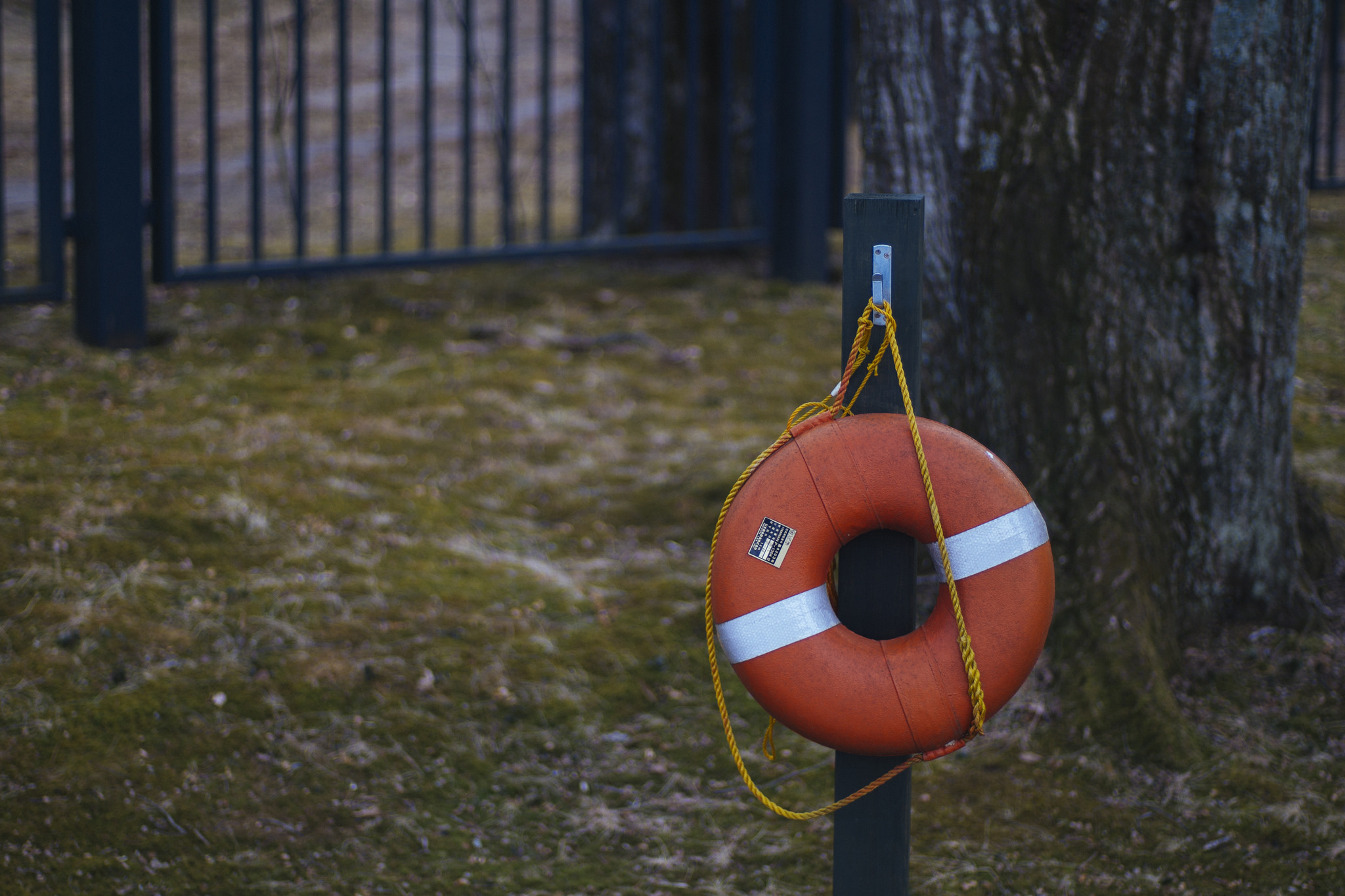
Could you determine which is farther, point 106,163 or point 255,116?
point 255,116

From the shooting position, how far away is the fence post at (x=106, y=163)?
4484mm

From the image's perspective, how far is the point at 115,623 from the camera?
9.78 feet

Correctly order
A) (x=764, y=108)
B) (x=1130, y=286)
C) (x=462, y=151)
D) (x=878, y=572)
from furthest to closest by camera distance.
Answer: (x=462, y=151) < (x=764, y=108) < (x=1130, y=286) < (x=878, y=572)

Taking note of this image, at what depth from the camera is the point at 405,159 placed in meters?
12.2

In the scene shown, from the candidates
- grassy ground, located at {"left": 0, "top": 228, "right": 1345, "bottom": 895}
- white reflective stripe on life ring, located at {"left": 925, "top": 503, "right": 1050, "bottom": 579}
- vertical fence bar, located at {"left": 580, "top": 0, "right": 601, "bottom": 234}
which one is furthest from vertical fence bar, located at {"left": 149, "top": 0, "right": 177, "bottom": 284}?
white reflective stripe on life ring, located at {"left": 925, "top": 503, "right": 1050, "bottom": 579}

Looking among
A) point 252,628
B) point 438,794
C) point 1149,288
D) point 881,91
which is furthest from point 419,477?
point 1149,288

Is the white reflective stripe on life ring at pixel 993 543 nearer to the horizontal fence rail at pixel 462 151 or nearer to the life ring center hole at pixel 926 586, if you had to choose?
the life ring center hole at pixel 926 586

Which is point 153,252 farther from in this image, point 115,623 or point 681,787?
point 681,787

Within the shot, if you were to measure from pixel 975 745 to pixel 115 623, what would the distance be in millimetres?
2076

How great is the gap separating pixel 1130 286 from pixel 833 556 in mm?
1392

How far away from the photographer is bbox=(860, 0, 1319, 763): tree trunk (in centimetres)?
281

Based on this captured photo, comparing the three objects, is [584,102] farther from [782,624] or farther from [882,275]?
[782,624]

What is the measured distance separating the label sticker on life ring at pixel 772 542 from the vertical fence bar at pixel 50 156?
3.63m

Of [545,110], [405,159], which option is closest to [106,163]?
[545,110]
